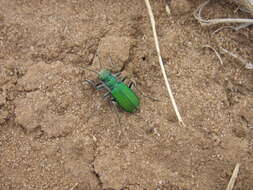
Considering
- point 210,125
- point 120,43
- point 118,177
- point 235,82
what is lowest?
point 118,177

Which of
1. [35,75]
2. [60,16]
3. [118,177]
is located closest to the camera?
[118,177]

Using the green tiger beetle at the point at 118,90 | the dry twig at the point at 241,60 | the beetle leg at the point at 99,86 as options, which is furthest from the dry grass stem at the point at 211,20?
the beetle leg at the point at 99,86

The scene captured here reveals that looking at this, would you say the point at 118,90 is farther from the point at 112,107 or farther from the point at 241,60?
the point at 241,60

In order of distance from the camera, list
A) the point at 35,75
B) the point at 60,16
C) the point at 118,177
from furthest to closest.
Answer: the point at 60,16, the point at 35,75, the point at 118,177

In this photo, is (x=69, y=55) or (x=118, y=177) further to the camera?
(x=69, y=55)

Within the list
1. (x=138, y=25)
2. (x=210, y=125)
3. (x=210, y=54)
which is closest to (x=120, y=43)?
(x=138, y=25)

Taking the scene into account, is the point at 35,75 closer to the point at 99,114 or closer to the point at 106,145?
the point at 99,114

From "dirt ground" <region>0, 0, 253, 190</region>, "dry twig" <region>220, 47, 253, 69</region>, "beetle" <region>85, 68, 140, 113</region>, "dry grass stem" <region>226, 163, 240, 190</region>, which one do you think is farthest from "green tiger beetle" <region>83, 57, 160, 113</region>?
"dry grass stem" <region>226, 163, 240, 190</region>

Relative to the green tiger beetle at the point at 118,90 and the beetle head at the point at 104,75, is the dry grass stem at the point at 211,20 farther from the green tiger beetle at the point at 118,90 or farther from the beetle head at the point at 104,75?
the beetle head at the point at 104,75

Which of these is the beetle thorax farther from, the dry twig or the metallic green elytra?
the dry twig
